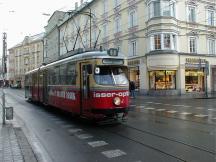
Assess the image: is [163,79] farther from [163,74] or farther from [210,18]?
[210,18]

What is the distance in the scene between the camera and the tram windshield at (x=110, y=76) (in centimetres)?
1367

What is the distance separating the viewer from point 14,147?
9281 mm

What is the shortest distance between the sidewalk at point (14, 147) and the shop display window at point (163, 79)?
1108 inches

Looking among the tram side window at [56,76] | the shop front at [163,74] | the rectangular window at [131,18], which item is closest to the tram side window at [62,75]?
the tram side window at [56,76]

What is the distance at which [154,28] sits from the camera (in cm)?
3831

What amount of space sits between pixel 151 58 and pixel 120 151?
30114mm

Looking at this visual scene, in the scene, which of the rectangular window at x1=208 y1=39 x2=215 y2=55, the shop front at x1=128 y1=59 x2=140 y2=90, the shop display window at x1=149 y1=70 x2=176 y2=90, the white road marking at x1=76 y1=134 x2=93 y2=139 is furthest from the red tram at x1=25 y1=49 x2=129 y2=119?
the rectangular window at x1=208 y1=39 x2=215 y2=55

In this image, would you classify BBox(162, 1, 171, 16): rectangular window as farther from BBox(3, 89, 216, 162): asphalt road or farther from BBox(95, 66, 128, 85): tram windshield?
BBox(95, 66, 128, 85): tram windshield

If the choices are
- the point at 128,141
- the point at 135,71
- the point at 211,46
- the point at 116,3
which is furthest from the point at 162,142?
the point at 116,3

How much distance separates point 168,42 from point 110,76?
83.7 feet

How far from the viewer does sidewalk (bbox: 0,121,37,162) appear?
8.03 metres

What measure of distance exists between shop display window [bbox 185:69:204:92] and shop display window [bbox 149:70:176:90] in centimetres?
213

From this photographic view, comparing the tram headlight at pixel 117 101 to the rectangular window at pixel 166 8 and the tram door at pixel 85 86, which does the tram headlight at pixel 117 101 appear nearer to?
the tram door at pixel 85 86

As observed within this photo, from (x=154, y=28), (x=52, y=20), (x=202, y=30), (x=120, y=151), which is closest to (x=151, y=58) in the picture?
(x=154, y=28)
